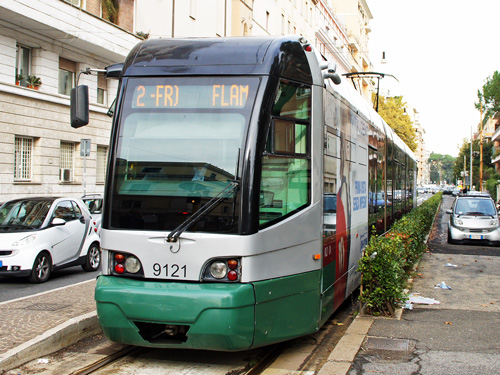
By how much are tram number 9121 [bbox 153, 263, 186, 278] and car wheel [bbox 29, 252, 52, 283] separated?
6551 mm

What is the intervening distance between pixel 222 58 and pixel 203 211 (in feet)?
→ 5.13

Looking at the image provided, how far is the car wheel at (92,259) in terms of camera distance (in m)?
13.5

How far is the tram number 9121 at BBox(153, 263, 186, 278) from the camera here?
5707 millimetres

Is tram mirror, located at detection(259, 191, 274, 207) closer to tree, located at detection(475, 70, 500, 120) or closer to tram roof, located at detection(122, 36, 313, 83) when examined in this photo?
tram roof, located at detection(122, 36, 313, 83)

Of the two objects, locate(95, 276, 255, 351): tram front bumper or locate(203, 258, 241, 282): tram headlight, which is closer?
locate(95, 276, 255, 351): tram front bumper

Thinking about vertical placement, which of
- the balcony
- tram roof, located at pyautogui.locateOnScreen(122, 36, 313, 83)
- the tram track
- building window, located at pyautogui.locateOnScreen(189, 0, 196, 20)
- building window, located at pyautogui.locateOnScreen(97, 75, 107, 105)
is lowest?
the tram track

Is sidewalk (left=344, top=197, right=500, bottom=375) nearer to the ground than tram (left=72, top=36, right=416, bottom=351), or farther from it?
nearer to the ground

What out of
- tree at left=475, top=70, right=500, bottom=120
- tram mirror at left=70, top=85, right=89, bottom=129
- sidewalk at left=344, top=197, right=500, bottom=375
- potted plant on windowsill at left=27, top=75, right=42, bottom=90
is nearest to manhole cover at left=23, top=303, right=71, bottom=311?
tram mirror at left=70, top=85, right=89, bottom=129

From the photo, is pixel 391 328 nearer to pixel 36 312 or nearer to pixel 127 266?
pixel 127 266

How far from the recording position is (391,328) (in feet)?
25.2

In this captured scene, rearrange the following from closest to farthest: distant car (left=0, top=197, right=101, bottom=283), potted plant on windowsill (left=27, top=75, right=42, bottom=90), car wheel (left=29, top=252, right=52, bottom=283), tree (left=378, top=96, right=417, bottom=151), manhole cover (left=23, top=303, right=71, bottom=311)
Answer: manhole cover (left=23, top=303, right=71, bottom=311)
distant car (left=0, top=197, right=101, bottom=283)
car wheel (left=29, top=252, right=52, bottom=283)
potted plant on windowsill (left=27, top=75, right=42, bottom=90)
tree (left=378, top=96, right=417, bottom=151)

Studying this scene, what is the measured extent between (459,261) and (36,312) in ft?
37.0

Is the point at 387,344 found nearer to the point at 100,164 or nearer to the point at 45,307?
the point at 45,307

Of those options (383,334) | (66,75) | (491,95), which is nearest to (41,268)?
(383,334)
